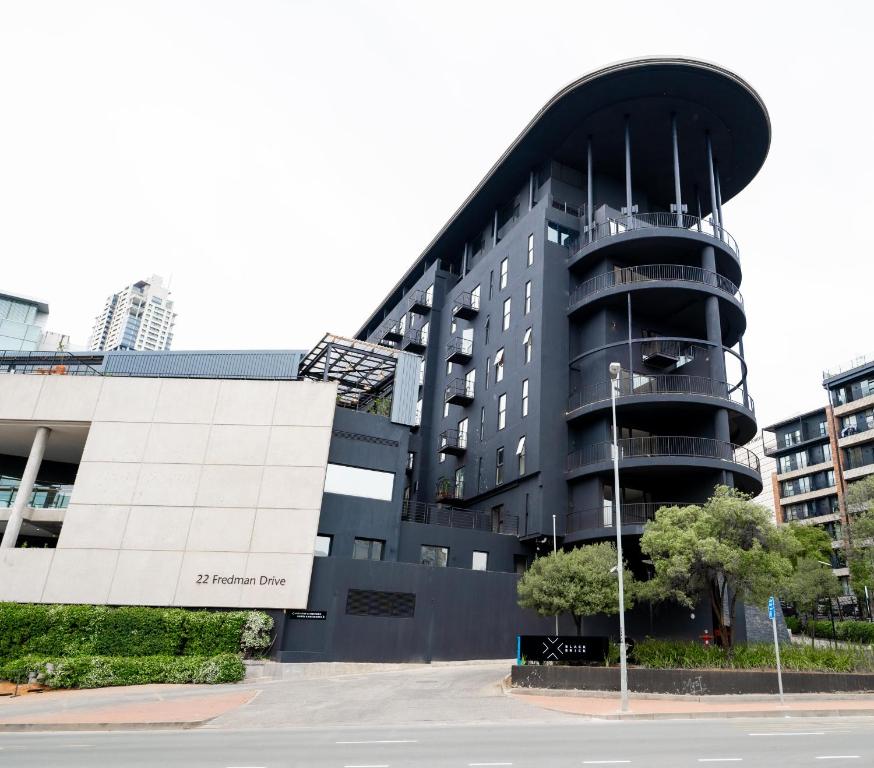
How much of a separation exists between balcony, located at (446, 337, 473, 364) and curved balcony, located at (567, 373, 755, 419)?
11.4 m

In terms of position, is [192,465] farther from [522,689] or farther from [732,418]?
[732,418]

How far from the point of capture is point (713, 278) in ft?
123

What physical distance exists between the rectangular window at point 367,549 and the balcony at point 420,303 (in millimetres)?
26560

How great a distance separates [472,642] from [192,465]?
15.1 metres

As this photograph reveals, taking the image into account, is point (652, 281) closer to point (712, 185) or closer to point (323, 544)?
point (712, 185)

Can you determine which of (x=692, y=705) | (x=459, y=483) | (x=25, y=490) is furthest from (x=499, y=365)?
(x=25, y=490)

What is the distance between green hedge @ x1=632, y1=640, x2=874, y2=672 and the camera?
74.1ft

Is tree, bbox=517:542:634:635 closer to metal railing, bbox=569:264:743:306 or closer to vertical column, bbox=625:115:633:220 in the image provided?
metal railing, bbox=569:264:743:306

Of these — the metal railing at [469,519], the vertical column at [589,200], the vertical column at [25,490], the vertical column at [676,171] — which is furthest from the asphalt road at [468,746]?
the vertical column at [589,200]

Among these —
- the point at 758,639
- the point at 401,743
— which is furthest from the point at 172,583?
the point at 758,639

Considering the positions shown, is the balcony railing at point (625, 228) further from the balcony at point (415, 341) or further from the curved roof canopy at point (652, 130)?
the balcony at point (415, 341)

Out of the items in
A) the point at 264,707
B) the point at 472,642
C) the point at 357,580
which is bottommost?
the point at 264,707

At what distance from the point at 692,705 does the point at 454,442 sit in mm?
28896

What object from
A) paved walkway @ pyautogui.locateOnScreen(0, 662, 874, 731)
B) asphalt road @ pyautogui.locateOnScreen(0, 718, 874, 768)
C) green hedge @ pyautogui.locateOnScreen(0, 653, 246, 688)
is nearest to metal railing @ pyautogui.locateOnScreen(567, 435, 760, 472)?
paved walkway @ pyautogui.locateOnScreen(0, 662, 874, 731)
